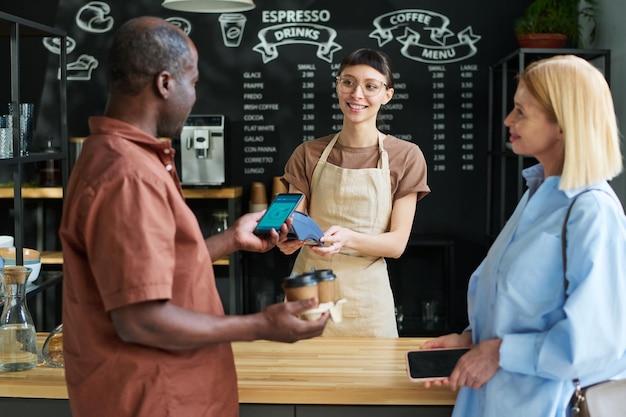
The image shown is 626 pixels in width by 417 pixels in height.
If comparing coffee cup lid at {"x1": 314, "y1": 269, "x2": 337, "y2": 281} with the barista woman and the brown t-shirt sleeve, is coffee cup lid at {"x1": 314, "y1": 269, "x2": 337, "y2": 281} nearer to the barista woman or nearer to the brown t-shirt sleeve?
the barista woman

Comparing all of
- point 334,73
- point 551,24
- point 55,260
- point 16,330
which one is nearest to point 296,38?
point 334,73

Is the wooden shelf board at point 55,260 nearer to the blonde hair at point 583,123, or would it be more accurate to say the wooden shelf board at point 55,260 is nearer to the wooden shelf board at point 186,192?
the wooden shelf board at point 186,192

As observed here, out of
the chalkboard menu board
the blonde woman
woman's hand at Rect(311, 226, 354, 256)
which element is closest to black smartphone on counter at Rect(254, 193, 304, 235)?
woman's hand at Rect(311, 226, 354, 256)

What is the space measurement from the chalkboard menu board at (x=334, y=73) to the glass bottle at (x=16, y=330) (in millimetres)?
2998

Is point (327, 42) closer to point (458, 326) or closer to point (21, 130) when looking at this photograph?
point (458, 326)

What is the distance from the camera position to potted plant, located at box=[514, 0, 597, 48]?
177 inches

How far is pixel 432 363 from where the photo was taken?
6.05ft

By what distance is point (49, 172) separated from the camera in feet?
16.3

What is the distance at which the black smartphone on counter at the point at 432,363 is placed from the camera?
5.94 feet

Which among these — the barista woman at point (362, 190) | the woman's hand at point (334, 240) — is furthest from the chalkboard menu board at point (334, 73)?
the woman's hand at point (334, 240)

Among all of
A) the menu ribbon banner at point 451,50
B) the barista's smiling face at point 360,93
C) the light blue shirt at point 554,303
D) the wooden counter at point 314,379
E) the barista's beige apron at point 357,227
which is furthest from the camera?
the menu ribbon banner at point 451,50

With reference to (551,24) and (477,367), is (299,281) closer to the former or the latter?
(477,367)

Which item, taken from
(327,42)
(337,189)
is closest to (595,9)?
(327,42)

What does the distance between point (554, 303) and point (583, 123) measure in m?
0.36
